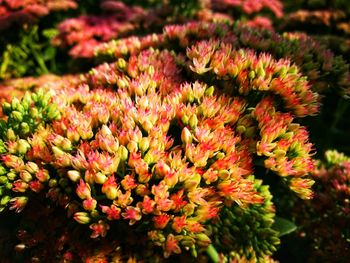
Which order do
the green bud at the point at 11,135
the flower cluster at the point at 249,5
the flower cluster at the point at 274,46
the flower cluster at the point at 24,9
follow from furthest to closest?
the flower cluster at the point at 249,5 < the flower cluster at the point at 24,9 < the flower cluster at the point at 274,46 < the green bud at the point at 11,135

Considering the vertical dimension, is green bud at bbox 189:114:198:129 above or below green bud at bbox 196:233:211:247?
above

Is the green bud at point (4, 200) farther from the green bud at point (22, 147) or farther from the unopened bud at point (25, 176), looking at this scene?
the green bud at point (22, 147)

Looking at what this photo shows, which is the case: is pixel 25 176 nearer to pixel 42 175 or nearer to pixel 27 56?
pixel 42 175

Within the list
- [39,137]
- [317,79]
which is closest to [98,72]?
[39,137]

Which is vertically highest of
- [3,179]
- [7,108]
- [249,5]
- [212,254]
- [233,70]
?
[233,70]

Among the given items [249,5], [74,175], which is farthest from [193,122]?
[249,5]

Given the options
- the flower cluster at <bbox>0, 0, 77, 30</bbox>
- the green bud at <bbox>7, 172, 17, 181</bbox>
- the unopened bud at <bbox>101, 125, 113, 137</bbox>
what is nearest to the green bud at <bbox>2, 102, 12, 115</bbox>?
the green bud at <bbox>7, 172, 17, 181</bbox>

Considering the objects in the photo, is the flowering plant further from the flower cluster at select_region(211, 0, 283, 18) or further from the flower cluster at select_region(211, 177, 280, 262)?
the flower cluster at select_region(211, 0, 283, 18)

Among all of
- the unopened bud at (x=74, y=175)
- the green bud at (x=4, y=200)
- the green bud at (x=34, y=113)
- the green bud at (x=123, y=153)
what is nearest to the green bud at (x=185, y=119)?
the green bud at (x=123, y=153)
